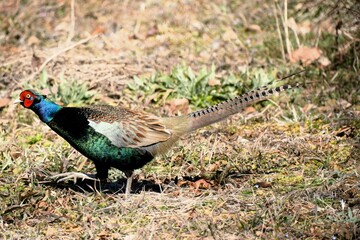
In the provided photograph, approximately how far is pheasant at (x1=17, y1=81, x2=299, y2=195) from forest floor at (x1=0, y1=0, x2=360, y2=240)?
0.94 ft

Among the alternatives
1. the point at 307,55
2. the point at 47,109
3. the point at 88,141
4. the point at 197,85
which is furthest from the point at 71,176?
the point at 307,55

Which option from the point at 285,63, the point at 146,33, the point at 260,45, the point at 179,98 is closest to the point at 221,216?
the point at 179,98

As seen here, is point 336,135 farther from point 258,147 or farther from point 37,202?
point 37,202

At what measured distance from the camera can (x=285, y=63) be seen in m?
8.53

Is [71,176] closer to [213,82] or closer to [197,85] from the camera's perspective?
[197,85]

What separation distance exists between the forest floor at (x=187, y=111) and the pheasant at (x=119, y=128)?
0.94 ft

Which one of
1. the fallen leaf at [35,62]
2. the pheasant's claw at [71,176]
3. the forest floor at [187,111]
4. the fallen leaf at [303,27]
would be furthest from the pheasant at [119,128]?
the fallen leaf at [303,27]

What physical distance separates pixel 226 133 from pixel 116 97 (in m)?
1.63

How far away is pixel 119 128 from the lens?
552cm

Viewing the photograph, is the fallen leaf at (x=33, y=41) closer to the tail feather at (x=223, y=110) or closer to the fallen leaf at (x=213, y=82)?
the fallen leaf at (x=213, y=82)

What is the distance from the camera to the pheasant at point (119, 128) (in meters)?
5.40

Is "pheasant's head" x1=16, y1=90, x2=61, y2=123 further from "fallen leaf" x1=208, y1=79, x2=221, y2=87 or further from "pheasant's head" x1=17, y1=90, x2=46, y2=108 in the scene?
"fallen leaf" x1=208, y1=79, x2=221, y2=87

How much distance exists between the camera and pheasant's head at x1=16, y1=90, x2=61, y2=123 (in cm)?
554

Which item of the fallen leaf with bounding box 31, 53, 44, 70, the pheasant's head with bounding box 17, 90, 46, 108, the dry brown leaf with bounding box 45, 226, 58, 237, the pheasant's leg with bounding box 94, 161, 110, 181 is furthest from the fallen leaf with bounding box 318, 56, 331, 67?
the dry brown leaf with bounding box 45, 226, 58, 237
